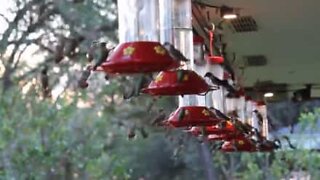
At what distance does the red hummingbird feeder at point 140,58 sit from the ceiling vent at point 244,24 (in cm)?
198

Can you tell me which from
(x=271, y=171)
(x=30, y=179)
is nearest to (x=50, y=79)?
(x=30, y=179)

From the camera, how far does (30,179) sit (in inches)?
147

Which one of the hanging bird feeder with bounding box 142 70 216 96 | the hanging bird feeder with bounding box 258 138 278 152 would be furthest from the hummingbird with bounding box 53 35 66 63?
the hanging bird feeder with bounding box 142 70 216 96

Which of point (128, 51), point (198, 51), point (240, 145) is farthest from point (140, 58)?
point (240, 145)

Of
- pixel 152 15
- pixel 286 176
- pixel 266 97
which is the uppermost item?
pixel 152 15

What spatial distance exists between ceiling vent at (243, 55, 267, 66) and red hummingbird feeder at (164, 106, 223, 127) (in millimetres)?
2550

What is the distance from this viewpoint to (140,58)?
147 cm

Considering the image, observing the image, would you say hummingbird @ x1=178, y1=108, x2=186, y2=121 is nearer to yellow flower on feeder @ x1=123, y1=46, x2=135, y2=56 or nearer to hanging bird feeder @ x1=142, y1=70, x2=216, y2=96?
hanging bird feeder @ x1=142, y1=70, x2=216, y2=96

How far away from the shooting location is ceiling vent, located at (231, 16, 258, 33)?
3.52 meters

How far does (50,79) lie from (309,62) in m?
1.79

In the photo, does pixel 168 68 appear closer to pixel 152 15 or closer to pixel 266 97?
pixel 152 15

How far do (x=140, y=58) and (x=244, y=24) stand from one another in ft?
7.31

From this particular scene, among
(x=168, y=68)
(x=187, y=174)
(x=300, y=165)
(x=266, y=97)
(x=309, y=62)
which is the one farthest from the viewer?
(x=266, y=97)

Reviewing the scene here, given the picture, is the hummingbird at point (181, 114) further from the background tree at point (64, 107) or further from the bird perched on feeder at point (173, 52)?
the background tree at point (64, 107)
